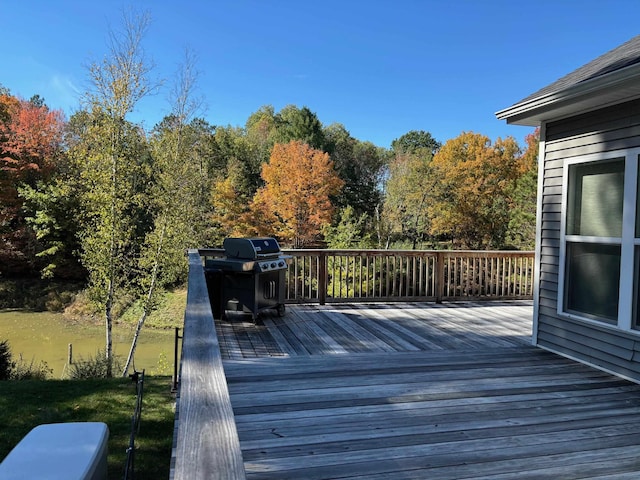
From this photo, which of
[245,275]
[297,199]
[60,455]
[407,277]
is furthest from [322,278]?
[297,199]

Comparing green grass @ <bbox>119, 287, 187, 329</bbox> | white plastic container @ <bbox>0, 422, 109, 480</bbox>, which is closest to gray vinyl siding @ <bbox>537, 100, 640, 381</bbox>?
white plastic container @ <bbox>0, 422, 109, 480</bbox>

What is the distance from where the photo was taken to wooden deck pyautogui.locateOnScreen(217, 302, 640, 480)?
6.94 ft

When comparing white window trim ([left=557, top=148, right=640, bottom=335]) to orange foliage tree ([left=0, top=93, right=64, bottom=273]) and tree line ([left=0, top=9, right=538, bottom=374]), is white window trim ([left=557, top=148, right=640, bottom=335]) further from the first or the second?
orange foliage tree ([left=0, top=93, right=64, bottom=273])

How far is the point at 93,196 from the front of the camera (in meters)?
10.4

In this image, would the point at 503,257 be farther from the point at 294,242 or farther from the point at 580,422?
the point at 294,242

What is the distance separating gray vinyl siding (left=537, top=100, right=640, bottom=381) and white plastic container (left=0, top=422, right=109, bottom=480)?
3.71 m

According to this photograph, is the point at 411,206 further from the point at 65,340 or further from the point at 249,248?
the point at 249,248

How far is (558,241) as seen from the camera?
4164 mm

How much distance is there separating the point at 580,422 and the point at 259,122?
92.9ft

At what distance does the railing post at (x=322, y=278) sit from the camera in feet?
20.5

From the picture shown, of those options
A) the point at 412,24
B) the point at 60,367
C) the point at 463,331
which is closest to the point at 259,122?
the point at 412,24

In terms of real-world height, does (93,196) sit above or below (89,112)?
below

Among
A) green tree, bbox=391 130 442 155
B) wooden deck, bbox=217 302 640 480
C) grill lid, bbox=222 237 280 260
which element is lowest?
wooden deck, bbox=217 302 640 480

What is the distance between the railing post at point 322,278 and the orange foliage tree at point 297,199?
12708mm
